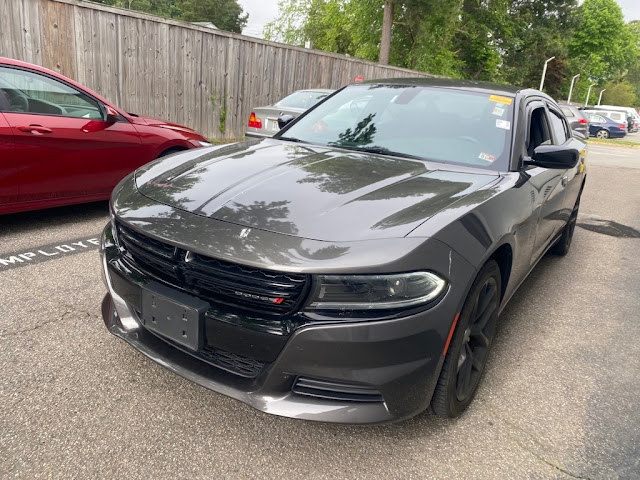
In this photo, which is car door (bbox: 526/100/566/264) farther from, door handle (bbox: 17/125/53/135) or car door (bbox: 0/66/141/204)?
door handle (bbox: 17/125/53/135)

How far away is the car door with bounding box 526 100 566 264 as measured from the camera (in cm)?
301

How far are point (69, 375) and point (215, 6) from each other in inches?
2706

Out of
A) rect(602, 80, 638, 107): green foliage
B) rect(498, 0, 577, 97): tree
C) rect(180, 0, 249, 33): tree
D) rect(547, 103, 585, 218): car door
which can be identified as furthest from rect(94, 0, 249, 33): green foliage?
rect(547, 103, 585, 218): car door

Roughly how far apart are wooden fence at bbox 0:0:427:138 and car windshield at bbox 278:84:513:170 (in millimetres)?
5682

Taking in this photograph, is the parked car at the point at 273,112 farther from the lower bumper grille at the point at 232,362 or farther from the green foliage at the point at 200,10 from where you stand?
the green foliage at the point at 200,10

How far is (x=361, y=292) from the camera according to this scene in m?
1.77

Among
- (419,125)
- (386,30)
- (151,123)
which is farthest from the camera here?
(386,30)

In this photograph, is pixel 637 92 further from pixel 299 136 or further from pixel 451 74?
pixel 299 136

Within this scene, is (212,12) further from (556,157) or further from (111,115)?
(556,157)

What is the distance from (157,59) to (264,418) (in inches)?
319

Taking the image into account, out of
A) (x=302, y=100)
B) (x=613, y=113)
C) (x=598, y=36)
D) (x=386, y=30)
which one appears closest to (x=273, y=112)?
(x=302, y=100)

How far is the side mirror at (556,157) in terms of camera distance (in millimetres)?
2771

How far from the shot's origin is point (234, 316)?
185cm

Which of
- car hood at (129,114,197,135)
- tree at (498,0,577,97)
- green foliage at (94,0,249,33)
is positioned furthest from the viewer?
green foliage at (94,0,249,33)
